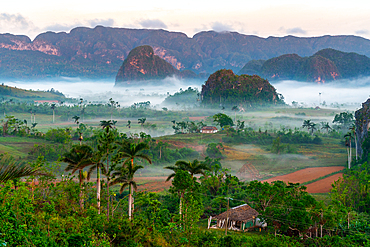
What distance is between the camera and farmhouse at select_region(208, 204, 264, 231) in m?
30.7

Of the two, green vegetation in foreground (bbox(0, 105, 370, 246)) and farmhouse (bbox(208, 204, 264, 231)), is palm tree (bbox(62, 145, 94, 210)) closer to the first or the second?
green vegetation in foreground (bbox(0, 105, 370, 246))

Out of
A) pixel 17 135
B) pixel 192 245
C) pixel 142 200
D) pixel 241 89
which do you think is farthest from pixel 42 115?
pixel 192 245

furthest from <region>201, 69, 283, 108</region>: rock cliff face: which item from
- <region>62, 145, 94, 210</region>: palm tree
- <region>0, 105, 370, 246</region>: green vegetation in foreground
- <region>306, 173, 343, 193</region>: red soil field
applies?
<region>62, 145, 94, 210</region>: palm tree

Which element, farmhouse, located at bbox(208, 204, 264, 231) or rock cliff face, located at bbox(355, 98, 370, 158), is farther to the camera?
rock cliff face, located at bbox(355, 98, 370, 158)

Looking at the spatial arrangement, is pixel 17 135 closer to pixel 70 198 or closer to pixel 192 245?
pixel 70 198

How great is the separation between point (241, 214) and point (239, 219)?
3.11 ft

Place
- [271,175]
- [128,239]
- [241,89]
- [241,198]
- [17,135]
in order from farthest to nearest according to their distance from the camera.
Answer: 1. [241,89]
2. [17,135]
3. [271,175]
4. [241,198]
5. [128,239]

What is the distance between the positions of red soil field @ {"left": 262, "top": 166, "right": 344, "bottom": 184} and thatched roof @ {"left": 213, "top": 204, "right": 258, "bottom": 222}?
17.8m

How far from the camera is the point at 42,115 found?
119438 mm

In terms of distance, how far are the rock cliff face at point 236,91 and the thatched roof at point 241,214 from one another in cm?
12761

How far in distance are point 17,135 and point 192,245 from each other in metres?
62.0

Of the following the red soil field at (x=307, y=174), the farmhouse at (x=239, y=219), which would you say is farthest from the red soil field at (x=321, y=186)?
the farmhouse at (x=239, y=219)

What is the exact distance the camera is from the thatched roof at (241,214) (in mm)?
30938

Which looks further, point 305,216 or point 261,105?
point 261,105
